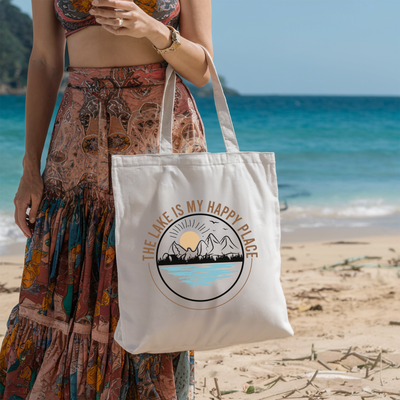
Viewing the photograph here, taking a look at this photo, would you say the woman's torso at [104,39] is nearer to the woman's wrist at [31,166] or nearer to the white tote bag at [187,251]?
the white tote bag at [187,251]

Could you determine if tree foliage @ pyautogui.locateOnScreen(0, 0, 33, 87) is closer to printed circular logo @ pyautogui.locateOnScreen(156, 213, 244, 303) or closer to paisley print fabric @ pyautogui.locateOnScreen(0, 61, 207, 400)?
paisley print fabric @ pyautogui.locateOnScreen(0, 61, 207, 400)

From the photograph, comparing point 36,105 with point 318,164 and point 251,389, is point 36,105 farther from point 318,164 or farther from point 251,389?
point 318,164

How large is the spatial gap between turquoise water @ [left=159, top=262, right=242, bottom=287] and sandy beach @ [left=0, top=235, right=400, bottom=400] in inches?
36.6

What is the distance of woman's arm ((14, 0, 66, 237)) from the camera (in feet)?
4.59

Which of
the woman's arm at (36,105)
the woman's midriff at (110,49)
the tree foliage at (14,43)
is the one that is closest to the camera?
the woman's midriff at (110,49)

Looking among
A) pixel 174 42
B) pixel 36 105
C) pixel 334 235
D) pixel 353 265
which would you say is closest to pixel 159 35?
pixel 174 42

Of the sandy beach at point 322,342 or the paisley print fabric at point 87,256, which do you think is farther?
the sandy beach at point 322,342

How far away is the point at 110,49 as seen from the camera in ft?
4.22

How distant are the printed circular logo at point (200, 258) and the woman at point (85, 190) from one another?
0.74 feet

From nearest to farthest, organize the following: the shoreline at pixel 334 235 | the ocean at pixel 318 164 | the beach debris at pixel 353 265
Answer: the beach debris at pixel 353 265
the shoreline at pixel 334 235
the ocean at pixel 318 164

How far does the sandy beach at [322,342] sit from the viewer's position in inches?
76.6

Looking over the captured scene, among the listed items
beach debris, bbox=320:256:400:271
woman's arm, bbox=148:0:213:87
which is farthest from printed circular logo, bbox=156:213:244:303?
beach debris, bbox=320:256:400:271

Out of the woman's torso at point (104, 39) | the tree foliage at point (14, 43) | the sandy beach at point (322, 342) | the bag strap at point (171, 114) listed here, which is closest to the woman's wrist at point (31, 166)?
the woman's torso at point (104, 39)

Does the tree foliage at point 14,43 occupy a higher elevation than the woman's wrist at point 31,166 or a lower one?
higher
